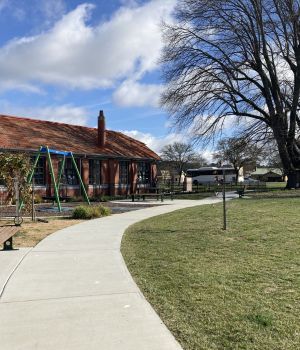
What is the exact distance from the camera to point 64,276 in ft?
24.4

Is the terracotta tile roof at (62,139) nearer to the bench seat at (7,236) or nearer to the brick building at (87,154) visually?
the brick building at (87,154)

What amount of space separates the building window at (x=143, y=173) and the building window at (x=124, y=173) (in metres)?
1.67

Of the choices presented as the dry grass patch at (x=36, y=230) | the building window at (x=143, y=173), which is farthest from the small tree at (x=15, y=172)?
the building window at (x=143, y=173)

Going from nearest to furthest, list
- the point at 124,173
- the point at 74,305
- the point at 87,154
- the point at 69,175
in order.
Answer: the point at 74,305
the point at 69,175
the point at 87,154
the point at 124,173

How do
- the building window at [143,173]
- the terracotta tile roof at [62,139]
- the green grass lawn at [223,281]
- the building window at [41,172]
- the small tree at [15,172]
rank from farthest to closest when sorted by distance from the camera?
the building window at [143,173] → the building window at [41,172] → the terracotta tile roof at [62,139] → the small tree at [15,172] → the green grass lawn at [223,281]

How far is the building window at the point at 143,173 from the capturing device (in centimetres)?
4108

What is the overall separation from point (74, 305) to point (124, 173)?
33.5 meters

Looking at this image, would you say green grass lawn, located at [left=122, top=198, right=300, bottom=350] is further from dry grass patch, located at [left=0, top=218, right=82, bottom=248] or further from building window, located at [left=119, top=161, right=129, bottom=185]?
building window, located at [left=119, top=161, right=129, bottom=185]

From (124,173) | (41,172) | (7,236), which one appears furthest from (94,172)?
(7,236)

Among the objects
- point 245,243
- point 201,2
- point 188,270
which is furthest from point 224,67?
point 188,270

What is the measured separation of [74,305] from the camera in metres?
5.79

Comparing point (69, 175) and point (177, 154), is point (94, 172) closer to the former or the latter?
point (69, 175)

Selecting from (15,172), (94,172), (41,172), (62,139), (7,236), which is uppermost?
(62,139)

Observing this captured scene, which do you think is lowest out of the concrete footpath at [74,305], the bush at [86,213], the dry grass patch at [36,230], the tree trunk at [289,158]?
the concrete footpath at [74,305]
